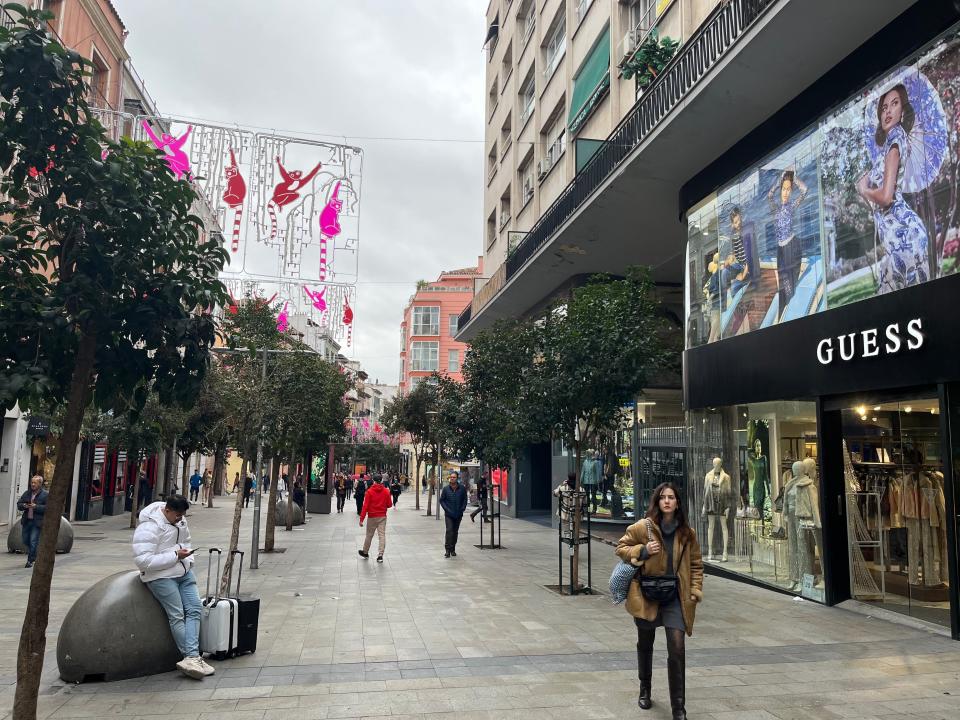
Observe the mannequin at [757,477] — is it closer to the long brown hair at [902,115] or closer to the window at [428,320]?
the long brown hair at [902,115]

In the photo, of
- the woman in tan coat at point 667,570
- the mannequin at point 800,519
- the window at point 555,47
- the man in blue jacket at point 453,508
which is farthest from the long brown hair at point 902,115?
the window at point 555,47

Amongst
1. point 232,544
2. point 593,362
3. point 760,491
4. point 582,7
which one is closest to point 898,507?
point 760,491

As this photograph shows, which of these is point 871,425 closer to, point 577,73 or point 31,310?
point 31,310

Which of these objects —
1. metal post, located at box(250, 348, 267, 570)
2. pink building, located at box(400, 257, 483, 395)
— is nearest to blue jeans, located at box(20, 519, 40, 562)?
metal post, located at box(250, 348, 267, 570)

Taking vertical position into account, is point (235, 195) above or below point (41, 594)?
above

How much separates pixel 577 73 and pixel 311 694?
19.9 metres

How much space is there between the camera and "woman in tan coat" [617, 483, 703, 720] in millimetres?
5316

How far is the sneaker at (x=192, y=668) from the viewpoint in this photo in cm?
621

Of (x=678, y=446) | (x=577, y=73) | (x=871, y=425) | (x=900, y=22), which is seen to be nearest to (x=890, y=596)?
(x=871, y=425)

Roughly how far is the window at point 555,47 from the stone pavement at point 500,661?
18.0 meters

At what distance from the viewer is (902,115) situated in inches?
347

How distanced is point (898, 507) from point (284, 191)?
38.6ft

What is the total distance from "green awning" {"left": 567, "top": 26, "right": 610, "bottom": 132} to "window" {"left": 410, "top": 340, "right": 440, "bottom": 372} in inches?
2028

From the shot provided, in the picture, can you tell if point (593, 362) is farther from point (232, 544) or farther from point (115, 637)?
point (115, 637)
